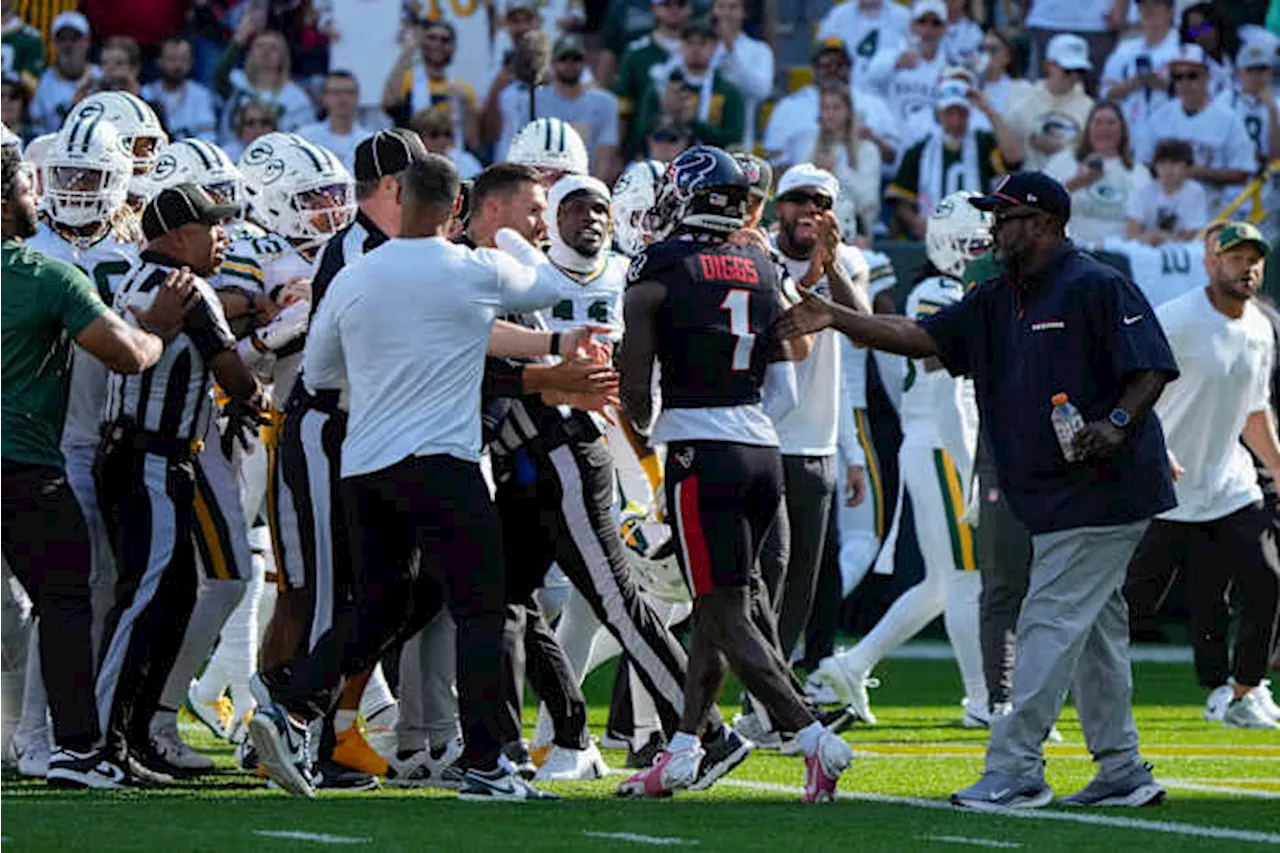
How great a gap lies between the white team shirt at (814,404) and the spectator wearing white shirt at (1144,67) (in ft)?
24.5

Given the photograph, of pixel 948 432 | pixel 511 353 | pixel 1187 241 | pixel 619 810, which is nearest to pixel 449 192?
pixel 511 353

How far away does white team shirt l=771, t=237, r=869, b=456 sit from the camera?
35.6 feet

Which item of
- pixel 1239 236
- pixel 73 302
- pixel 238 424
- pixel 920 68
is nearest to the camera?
pixel 73 302

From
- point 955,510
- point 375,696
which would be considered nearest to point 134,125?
point 375,696

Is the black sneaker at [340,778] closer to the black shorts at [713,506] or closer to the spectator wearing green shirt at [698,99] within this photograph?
the black shorts at [713,506]

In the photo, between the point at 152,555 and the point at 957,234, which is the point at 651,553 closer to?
the point at 152,555

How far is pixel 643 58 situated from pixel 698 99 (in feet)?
2.17

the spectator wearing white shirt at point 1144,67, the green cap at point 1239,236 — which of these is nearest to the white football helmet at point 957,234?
the green cap at point 1239,236

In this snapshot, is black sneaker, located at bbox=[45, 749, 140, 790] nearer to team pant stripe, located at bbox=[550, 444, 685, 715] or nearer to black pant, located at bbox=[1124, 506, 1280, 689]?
team pant stripe, located at bbox=[550, 444, 685, 715]

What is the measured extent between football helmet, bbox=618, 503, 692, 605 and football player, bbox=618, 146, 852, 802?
3.62 feet

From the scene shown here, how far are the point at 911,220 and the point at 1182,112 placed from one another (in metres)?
2.11

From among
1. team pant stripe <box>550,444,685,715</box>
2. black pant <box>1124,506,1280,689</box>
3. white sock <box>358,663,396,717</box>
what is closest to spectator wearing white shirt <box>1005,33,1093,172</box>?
black pant <box>1124,506,1280,689</box>

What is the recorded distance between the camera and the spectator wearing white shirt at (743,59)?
18031 millimetres

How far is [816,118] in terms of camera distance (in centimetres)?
1764
